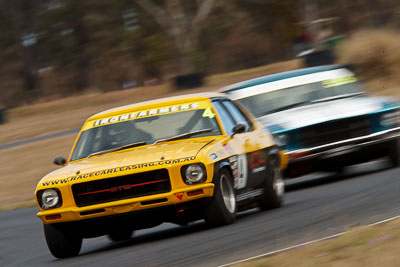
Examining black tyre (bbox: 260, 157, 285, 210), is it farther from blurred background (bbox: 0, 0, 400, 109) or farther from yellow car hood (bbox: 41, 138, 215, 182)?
blurred background (bbox: 0, 0, 400, 109)

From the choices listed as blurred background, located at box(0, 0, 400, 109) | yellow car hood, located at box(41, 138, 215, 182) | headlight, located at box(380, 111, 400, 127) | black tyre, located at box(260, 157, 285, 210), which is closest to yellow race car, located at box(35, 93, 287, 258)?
yellow car hood, located at box(41, 138, 215, 182)

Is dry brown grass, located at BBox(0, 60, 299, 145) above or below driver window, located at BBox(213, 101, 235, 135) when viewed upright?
below

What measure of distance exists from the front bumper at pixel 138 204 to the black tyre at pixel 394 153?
485 cm

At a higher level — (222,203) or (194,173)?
(194,173)

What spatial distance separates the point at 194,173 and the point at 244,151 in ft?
3.81

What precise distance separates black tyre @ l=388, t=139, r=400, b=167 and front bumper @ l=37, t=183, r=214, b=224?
15.9 feet

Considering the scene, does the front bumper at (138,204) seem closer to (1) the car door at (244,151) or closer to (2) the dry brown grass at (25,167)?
(1) the car door at (244,151)

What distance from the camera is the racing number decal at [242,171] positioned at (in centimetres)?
800

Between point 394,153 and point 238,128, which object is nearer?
point 238,128

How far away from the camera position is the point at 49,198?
24.4 ft

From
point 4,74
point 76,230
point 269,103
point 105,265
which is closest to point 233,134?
point 76,230

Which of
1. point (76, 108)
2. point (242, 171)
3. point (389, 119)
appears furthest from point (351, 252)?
point (76, 108)

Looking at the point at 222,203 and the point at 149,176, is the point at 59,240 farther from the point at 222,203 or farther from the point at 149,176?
the point at 222,203

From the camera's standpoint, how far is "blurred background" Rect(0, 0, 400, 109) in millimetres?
57500
